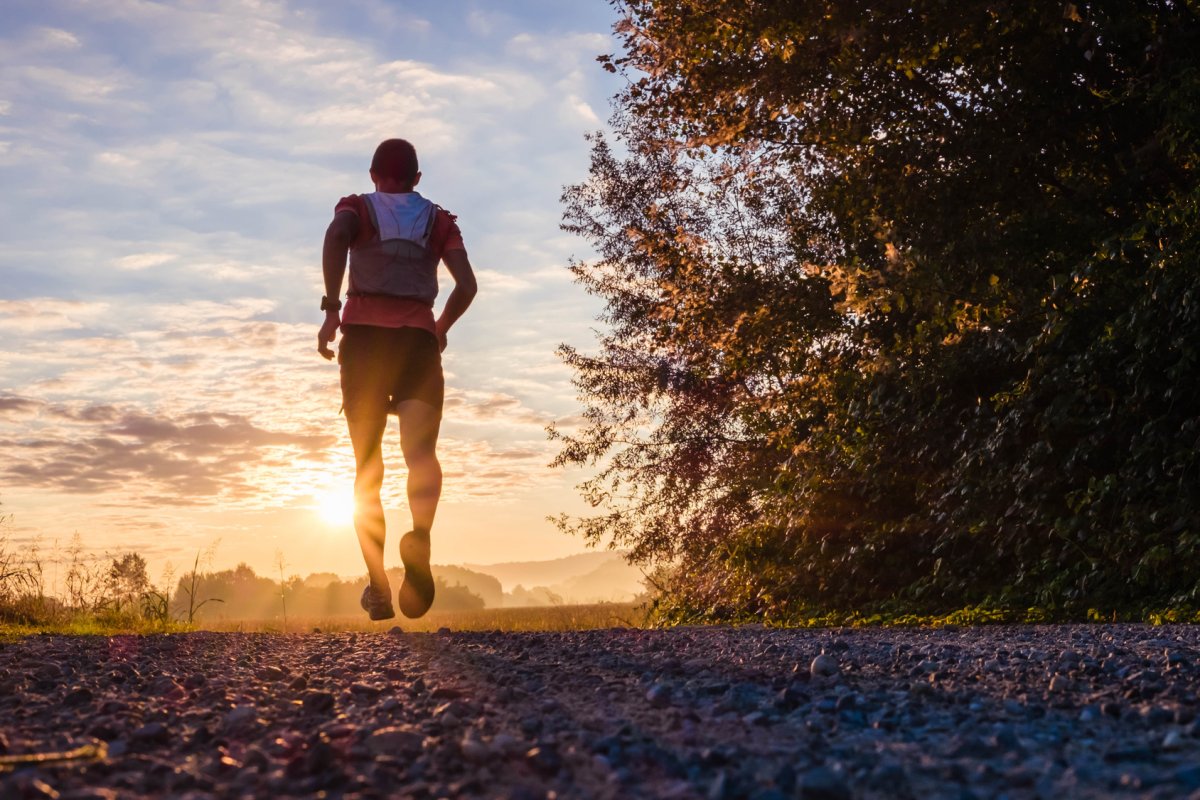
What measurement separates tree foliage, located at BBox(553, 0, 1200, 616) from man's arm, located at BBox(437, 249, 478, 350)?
4979mm

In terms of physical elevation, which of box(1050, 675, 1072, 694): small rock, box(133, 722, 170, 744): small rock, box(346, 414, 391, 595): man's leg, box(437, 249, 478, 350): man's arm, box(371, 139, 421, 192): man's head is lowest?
box(1050, 675, 1072, 694): small rock

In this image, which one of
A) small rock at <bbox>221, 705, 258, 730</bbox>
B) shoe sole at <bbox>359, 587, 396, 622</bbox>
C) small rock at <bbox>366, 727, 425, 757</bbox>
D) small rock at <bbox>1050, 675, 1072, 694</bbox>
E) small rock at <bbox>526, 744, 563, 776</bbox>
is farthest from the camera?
shoe sole at <bbox>359, 587, 396, 622</bbox>

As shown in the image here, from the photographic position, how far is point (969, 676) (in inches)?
154

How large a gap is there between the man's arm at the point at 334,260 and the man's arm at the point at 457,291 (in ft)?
2.00

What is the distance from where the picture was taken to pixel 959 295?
10039 millimetres

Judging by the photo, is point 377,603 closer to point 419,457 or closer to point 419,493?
point 419,493

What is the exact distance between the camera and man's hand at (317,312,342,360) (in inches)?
238

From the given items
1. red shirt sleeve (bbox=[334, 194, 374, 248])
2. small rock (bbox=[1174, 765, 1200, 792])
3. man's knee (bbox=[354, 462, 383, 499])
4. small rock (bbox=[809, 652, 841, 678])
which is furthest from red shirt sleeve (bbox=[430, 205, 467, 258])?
small rock (bbox=[1174, 765, 1200, 792])

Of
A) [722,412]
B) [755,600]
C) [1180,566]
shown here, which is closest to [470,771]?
[1180,566]

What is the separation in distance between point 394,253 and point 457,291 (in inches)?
21.2

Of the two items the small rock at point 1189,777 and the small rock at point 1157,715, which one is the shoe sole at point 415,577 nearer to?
the small rock at point 1157,715

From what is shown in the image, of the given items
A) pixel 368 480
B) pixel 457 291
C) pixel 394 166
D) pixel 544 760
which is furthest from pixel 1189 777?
pixel 394 166

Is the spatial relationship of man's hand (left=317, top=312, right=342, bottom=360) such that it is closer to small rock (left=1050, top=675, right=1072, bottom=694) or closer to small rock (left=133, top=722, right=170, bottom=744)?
small rock (left=133, top=722, right=170, bottom=744)

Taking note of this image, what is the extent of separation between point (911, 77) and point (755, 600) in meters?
6.13
